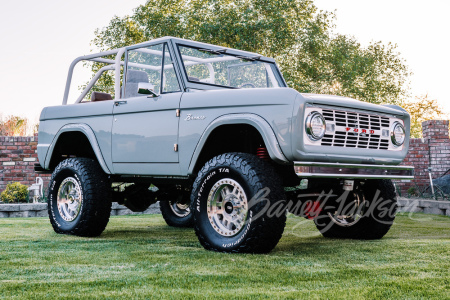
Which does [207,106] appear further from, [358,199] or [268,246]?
[358,199]

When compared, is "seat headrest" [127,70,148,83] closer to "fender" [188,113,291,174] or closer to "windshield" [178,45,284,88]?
"windshield" [178,45,284,88]

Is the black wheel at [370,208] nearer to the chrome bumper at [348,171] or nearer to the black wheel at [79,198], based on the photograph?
the chrome bumper at [348,171]

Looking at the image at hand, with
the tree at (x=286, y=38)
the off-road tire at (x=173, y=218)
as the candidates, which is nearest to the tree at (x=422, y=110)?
the tree at (x=286, y=38)

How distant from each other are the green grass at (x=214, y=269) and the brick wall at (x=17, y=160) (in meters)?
7.60

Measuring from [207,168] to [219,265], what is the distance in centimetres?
111

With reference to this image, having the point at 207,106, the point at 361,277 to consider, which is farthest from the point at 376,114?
the point at 361,277

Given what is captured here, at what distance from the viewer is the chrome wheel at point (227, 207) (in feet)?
16.5

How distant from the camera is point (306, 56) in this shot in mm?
26016

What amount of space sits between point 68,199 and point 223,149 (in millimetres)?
2252

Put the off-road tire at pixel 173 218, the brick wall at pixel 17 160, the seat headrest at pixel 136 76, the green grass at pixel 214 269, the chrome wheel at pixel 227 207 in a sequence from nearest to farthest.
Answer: the green grass at pixel 214 269
the chrome wheel at pixel 227 207
the seat headrest at pixel 136 76
the off-road tire at pixel 173 218
the brick wall at pixel 17 160

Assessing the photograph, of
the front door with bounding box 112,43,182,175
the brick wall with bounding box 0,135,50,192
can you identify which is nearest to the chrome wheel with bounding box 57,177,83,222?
the front door with bounding box 112,43,182,175

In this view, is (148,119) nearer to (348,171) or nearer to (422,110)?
(348,171)

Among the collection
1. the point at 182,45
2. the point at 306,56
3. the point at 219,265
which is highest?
the point at 306,56

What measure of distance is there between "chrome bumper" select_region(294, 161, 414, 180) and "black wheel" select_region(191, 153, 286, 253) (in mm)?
304
